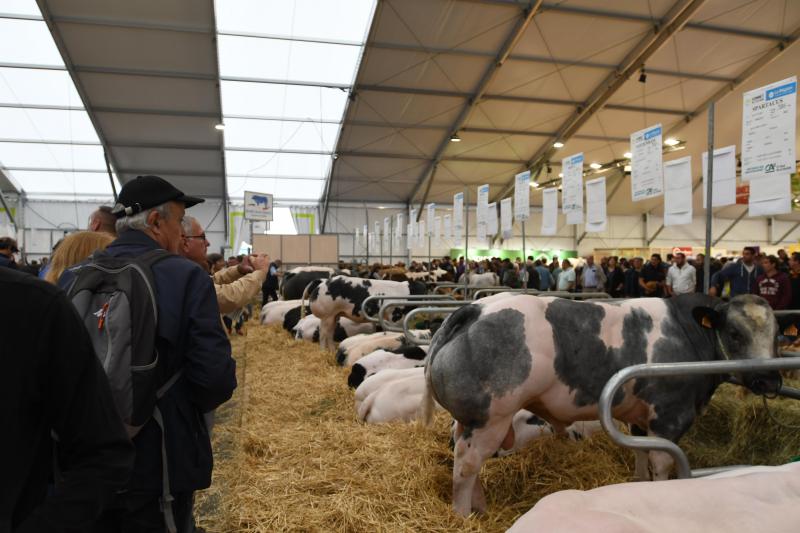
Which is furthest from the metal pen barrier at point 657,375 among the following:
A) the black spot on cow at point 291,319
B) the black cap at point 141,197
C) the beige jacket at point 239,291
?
the black spot on cow at point 291,319

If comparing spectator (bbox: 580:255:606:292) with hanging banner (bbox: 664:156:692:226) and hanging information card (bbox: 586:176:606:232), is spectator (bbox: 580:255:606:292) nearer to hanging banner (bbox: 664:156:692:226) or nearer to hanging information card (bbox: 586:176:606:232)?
hanging information card (bbox: 586:176:606:232)

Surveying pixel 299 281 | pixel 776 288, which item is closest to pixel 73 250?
pixel 776 288

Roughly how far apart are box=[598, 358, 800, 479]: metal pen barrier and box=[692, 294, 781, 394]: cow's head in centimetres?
88

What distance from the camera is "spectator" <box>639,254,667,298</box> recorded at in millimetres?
11391

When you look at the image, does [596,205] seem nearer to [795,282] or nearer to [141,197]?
[795,282]

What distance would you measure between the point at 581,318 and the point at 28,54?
2048cm

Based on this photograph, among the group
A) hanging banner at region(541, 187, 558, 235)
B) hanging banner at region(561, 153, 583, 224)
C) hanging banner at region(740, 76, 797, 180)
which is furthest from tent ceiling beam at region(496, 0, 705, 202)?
hanging banner at region(740, 76, 797, 180)

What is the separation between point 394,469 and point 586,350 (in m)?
1.38

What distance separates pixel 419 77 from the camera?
1866 centimetres

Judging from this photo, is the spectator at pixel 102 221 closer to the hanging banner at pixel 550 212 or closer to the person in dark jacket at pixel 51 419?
the person in dark jacket at pixel 51 419

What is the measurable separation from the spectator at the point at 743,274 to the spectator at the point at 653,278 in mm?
2495

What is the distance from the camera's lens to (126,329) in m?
1.63

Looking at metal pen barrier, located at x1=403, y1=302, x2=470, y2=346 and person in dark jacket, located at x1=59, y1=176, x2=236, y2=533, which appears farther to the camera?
metal pen barrier, located at x1=403, y1=302, x2=470, y2=346

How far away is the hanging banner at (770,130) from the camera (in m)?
3.38
